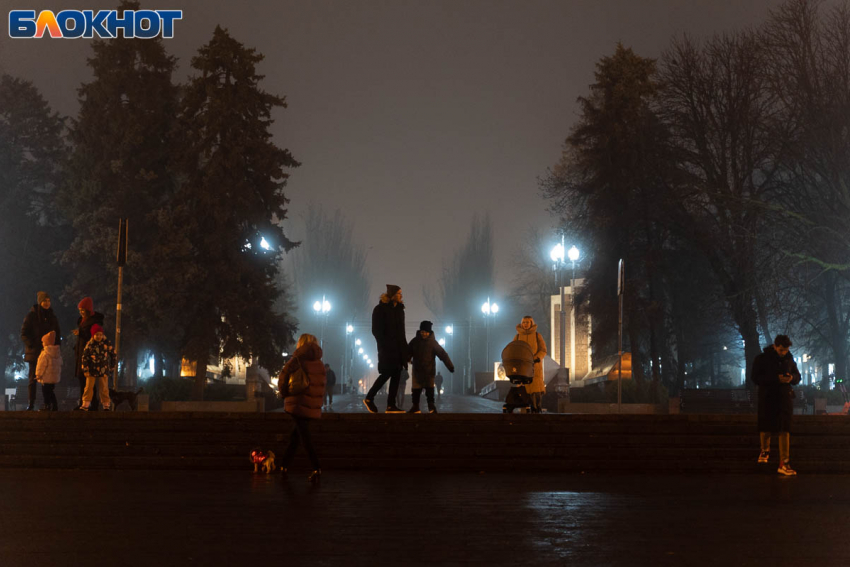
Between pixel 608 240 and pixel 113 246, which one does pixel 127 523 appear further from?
pixel 608 240

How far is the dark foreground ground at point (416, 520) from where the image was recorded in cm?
807

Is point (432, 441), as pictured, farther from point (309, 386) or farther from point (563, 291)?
point (563, 291)

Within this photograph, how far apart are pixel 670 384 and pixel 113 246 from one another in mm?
22981

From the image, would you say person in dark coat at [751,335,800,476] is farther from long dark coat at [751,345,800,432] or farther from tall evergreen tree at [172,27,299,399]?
tall evergreen tree at [172,27,299,399]

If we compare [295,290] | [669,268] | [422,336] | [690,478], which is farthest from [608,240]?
[295,290]

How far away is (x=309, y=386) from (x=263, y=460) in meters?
1.53

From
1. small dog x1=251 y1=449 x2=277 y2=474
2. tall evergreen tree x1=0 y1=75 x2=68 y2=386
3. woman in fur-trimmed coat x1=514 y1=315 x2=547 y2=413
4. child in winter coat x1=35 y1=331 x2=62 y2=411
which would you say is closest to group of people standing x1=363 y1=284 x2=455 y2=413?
woman in fur-trimmed coat x1=514 y1=315 x2=547 y2=413

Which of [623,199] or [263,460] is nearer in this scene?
[263,460]

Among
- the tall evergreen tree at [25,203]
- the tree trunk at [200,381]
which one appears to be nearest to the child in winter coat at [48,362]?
the tree trunk at [200,381]

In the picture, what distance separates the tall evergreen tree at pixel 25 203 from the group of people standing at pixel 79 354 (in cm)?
2836

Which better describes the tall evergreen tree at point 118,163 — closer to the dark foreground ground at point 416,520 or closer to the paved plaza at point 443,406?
the paved plaza at point 443,406

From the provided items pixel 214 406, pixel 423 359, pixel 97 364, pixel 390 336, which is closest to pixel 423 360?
pixel 423 359

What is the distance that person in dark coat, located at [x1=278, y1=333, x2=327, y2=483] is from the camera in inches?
550

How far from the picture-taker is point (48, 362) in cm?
1931
